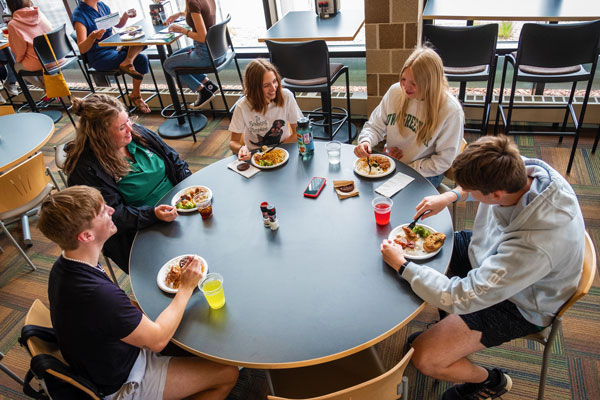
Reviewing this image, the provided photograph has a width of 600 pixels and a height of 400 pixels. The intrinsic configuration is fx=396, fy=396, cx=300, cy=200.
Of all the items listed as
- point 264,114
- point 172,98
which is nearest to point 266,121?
point 264,114

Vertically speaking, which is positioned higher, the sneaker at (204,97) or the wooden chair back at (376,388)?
the wooden chair back at (376,388)

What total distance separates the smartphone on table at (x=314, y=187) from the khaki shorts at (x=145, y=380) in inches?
36.0

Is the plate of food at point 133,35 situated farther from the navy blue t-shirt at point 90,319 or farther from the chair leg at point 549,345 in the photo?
the chair leg at point 549,345

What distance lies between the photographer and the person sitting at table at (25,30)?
3861 mm

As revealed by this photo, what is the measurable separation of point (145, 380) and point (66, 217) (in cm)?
65

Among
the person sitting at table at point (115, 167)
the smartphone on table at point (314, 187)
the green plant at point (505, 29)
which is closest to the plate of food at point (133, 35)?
the person sitting at table at point (115, 167)

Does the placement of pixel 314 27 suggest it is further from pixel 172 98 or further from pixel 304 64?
pixel 172 98

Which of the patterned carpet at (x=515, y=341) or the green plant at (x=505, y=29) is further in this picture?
the green plant at (x=505, y=29)

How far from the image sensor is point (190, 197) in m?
1.91

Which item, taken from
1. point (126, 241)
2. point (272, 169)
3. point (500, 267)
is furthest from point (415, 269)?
point (126, 241)

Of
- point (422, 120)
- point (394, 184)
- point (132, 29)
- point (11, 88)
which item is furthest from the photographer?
point (11, 88)

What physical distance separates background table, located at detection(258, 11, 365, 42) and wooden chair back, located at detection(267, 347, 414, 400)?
2401mm

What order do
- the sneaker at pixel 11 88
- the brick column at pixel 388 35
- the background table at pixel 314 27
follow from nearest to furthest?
the brick column at pixel 388 35
the background table at pixel 314 27
the sneaker at pixel 11 88

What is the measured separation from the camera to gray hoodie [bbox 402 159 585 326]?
1241mm
